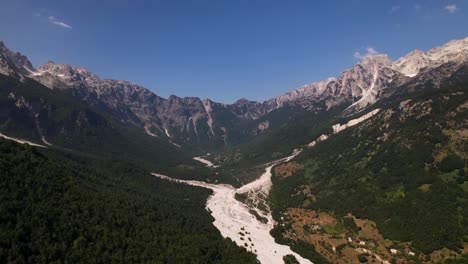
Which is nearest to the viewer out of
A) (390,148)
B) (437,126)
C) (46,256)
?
(46,256)

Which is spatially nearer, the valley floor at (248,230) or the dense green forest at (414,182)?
the dense green forest at (414,182)

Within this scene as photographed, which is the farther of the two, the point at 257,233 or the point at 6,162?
the point at 257,233

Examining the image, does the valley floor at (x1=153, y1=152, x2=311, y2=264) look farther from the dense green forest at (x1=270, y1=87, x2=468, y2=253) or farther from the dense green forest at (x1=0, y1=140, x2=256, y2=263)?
the dense green forest at (x1=270, y1=87, x2=468, y2=253)

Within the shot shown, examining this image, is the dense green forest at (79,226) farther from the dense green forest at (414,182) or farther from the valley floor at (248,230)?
the dense green forest at (414,182)

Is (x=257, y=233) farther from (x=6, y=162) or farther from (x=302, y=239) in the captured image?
(x=6, y=162)

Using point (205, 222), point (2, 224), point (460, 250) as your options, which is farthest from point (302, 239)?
point (2, 224)

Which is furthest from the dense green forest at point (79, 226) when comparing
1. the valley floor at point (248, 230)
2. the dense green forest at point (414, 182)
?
the dense green forest at point (414, 182)

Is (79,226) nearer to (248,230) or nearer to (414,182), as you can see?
(248,230)

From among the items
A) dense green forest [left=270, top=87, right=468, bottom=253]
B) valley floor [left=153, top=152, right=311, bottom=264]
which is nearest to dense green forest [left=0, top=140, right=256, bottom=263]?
valley floor [left=153, top=152, right=311, bottom=264]
